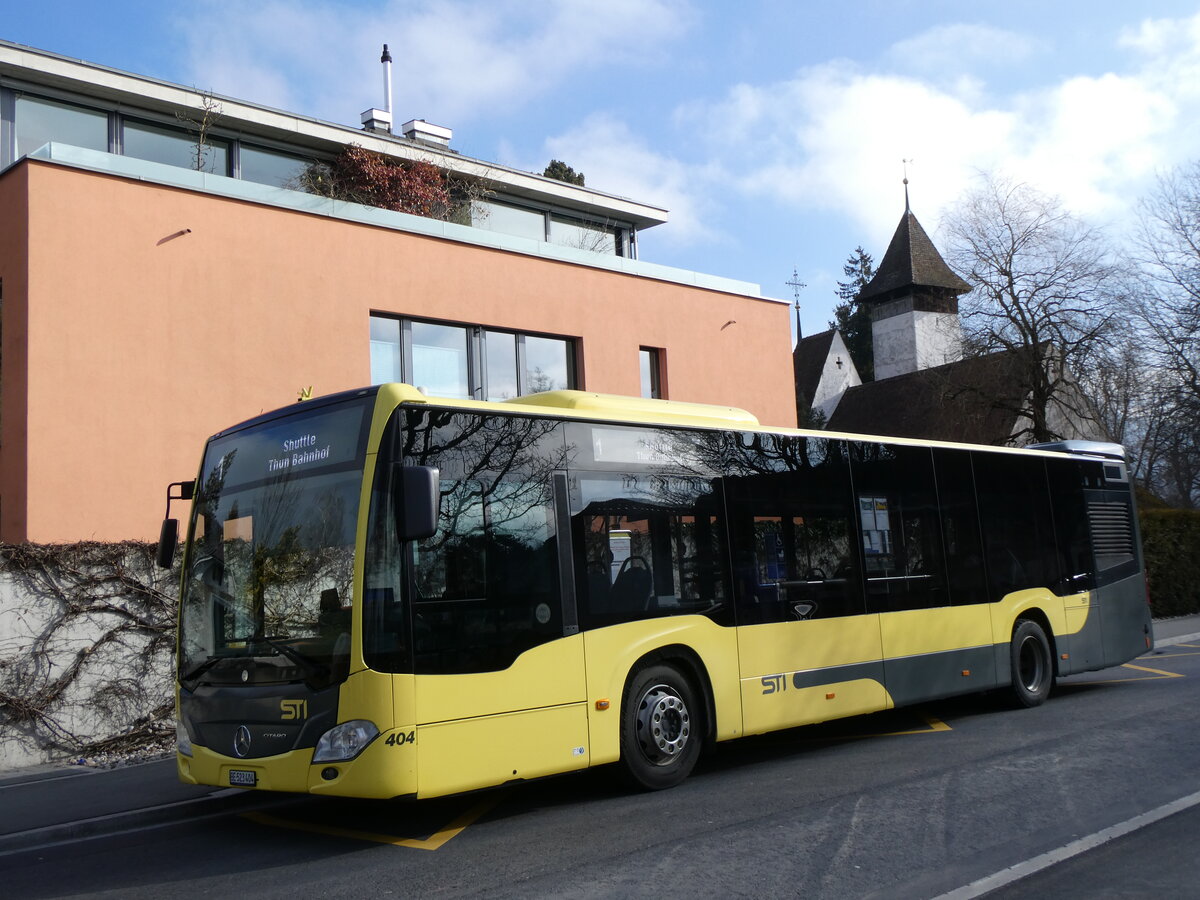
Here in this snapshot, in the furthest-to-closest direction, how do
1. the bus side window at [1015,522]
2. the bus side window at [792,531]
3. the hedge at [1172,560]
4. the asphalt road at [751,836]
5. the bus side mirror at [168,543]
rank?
the hedge at [1172,560] < the bus side window at [1015,522] < the bus side window at [792,531] < the bus side mirror at [168,543] < the asphalt road at [751,836]

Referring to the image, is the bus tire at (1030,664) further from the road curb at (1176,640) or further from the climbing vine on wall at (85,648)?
the climbing vine on wall at (85,648)

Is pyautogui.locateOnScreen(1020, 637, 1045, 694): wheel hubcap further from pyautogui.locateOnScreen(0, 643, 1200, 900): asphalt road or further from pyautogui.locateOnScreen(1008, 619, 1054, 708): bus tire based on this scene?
pyautogui.locateOnScreen(0, 643, 1200, 900): asphalt road

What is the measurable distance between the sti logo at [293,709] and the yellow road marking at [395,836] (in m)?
1.07

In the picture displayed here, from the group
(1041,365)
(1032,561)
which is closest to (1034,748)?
(1032,561)

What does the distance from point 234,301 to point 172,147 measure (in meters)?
5.83

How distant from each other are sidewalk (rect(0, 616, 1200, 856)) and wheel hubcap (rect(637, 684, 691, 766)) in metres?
3.11

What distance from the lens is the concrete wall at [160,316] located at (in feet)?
43.7

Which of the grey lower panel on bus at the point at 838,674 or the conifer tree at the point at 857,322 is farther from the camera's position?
the conifer tree at the point at 857,322

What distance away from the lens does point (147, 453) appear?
14078mm

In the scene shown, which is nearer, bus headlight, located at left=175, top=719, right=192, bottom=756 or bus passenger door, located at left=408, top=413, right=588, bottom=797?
bus passenger door, located at left=408, top=413, right=588, bottom=797

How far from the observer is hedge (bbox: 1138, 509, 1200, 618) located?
25.1m

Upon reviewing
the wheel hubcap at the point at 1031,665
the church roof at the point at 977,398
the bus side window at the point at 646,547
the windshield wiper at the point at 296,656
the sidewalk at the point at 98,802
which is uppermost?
the church roof at the point at 977,398

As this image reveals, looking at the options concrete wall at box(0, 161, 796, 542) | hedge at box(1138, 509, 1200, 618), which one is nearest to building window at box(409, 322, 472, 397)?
concrete wall at box(0, 161, 796, 542)

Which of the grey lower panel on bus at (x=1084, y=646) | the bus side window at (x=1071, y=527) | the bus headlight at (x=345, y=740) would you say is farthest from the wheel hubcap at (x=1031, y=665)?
the bus headlight at (x=345, y=740)
